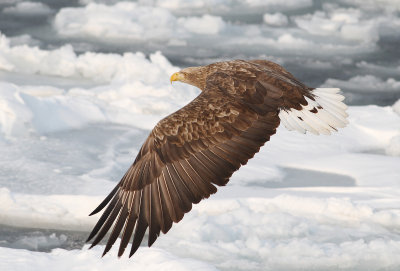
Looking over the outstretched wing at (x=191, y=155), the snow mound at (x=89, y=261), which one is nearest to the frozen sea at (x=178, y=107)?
the snow mound at (x=89, y=261)

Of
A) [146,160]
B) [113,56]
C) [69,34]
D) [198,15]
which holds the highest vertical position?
[198,15]

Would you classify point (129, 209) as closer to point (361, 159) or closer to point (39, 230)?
point (39, 230)

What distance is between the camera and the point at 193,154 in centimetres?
455

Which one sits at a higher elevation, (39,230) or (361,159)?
(361,159)

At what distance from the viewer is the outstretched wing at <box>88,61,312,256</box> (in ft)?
14.2

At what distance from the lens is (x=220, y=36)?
58.5ft

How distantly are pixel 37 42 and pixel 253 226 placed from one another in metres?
10.9

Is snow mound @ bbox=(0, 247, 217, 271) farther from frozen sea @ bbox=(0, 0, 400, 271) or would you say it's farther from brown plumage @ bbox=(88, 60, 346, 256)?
brown plumage @ bbox=(88, 60, 346, 256)

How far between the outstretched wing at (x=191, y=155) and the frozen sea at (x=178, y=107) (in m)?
2.08

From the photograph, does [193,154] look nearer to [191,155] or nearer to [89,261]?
[191,155]

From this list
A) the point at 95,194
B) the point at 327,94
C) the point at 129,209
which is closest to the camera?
the point at 129,209

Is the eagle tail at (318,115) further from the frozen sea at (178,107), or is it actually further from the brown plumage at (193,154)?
the frozen sea at (178,107)

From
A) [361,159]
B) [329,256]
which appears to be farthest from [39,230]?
[361,159]

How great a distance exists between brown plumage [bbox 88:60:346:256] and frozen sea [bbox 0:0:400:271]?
2.09 meters
